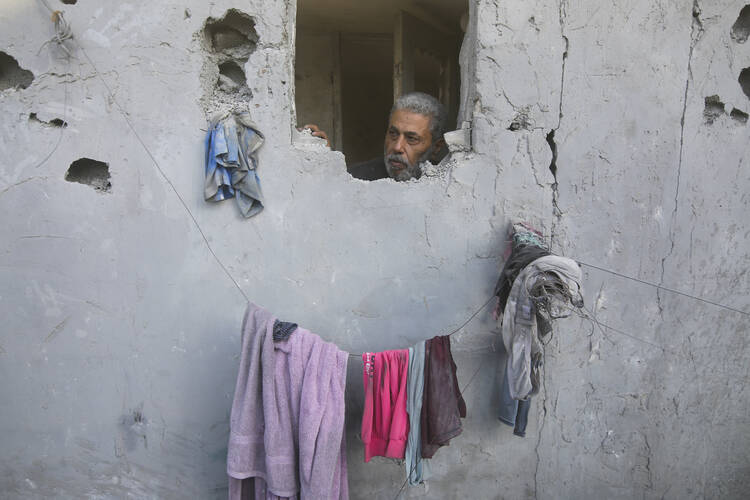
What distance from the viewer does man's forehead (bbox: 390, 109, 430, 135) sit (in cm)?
331

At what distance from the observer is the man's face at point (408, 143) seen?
10.9 ft

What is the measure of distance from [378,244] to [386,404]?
77cm

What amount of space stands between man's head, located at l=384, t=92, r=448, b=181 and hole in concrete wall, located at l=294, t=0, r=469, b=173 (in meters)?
0.71

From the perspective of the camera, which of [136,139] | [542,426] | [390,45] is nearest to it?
[136,139]

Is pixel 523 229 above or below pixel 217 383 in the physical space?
above

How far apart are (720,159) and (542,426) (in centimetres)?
170

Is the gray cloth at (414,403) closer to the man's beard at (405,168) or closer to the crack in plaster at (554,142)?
the crack in plaster at (554,142)

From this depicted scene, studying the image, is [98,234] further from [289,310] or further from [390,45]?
[390,45]

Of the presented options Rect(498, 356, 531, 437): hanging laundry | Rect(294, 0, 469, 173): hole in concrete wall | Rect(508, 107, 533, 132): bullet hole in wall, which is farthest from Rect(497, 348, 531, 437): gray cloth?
Rect(294, 0, 469, 173): hole in concrete wall

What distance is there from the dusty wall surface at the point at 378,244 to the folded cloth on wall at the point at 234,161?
7 centimetres

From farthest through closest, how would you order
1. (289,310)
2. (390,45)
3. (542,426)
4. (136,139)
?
(390,45) < (542,426) < (289,310) < (136,139)

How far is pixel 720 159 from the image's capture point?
2.71m

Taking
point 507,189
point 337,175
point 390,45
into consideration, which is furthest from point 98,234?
point 390,45

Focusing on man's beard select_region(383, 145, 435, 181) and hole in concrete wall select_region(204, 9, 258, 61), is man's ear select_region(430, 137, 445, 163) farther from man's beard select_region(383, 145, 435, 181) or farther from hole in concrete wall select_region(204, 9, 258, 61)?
hole in concrete wall select_region(204, 9, 258, 61)
